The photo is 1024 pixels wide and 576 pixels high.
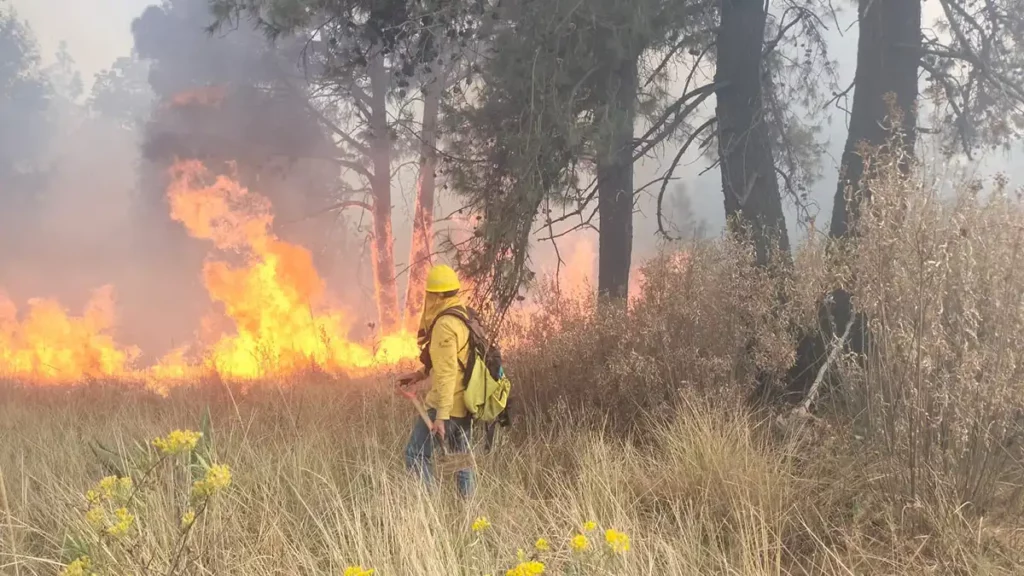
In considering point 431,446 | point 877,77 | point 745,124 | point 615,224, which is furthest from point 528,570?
point 615,224

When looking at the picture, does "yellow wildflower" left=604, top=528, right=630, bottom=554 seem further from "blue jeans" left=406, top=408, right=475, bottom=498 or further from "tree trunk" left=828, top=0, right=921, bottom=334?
"tree trunk" left=828, top=0, right=921, bottom=334

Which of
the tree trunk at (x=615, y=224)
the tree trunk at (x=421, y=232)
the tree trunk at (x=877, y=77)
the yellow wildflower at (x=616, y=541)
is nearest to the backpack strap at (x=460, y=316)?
the yellow wildflower at (x=616, y=541)

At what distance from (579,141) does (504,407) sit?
7.21ft

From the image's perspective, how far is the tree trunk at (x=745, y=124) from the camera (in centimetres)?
595

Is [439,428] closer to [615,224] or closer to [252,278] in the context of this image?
[615,224]

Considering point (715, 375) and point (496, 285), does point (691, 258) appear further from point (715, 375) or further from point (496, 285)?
point (496, 285)

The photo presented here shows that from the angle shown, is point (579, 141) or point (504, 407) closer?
point (504, 407)

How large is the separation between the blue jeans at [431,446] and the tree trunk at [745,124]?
3.17 m

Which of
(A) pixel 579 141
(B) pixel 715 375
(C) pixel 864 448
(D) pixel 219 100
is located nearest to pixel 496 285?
(A) pixel 579 141

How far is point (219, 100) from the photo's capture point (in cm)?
1380

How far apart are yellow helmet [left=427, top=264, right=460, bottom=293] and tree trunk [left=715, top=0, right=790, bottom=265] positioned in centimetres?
293

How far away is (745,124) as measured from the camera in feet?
20.2

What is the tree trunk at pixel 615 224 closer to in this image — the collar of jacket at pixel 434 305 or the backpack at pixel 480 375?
the backpack at pixel 480 375

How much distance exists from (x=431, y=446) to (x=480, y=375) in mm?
497
